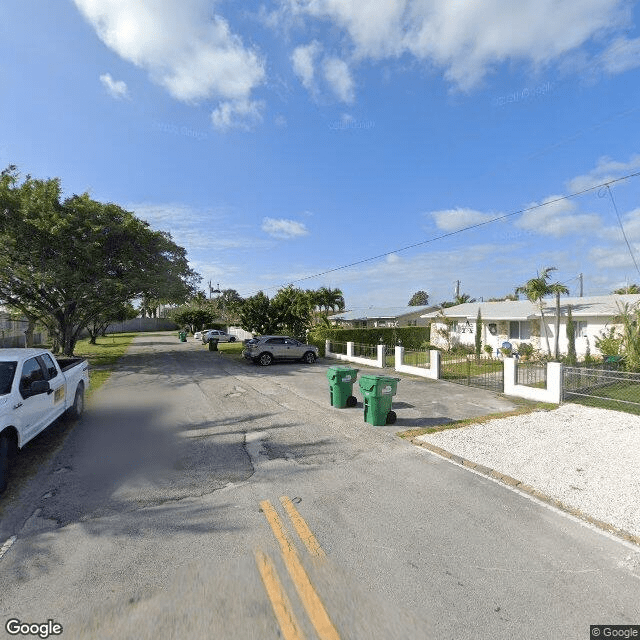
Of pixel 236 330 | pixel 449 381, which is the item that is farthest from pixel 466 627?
pixel 236 330

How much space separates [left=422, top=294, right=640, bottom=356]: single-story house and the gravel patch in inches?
522

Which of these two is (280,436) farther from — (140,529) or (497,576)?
(497,576)

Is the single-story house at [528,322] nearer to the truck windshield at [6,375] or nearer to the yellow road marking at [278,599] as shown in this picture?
the yellow road marking at [278,599]

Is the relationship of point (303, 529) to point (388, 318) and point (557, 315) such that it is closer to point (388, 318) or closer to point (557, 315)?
point (557, 315)

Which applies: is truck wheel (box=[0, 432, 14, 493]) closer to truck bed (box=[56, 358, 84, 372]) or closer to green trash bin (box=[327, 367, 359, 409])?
truck bed (box=[56, 358, 84, 372])

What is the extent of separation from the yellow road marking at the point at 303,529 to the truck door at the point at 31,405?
4.01 m

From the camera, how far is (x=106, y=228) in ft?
69.1

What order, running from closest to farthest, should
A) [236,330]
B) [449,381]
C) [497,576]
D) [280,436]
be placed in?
[497,576] < [280,436] < [449,381] < [236,330]

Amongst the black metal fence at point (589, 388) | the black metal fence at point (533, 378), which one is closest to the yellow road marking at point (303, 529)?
the black metal fence at point (589, 388)

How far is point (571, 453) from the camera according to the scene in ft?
22.4

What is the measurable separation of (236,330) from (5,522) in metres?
47.0

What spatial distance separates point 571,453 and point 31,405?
903 centimetres

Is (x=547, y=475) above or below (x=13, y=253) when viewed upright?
below

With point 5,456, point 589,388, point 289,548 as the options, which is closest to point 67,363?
point 5,456
